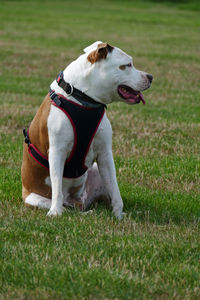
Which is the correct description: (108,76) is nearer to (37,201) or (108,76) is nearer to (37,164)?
(37,164)

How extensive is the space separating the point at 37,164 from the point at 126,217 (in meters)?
1.00

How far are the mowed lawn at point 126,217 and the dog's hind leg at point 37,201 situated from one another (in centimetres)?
8

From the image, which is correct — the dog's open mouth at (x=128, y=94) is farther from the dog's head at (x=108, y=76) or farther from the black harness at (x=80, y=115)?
the black harness at (x=80, y=115)

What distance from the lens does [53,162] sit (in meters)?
5.62

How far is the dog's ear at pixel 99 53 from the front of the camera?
17.7 ft

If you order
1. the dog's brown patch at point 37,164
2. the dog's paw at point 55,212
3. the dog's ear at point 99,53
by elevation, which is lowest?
the dog's paw at point 55,212

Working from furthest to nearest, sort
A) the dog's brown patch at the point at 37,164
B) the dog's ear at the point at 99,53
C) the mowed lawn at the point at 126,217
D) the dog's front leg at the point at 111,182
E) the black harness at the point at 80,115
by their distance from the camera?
the dog's front leg at the point at 111,182 → the dog's brown patch at the point at 37,164 → the black harness at the point at 80,115 → the dog's ear at the point at 99,53 → the mowed lawn at the point at 126,217

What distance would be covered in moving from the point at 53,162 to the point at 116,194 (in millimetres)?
725

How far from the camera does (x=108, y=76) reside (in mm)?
5477

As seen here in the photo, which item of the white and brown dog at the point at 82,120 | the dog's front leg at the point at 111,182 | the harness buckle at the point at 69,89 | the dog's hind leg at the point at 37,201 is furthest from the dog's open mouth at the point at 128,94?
the dog's hind leg at the point at 37,201

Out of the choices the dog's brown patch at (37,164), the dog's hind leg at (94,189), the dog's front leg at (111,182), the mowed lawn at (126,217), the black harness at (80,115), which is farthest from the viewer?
the dog's hind leg at (94,189)

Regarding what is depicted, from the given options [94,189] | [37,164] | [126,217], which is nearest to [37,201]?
[37,164]

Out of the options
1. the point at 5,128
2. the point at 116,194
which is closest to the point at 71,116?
the point at 116,194

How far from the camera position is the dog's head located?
5.46 m
